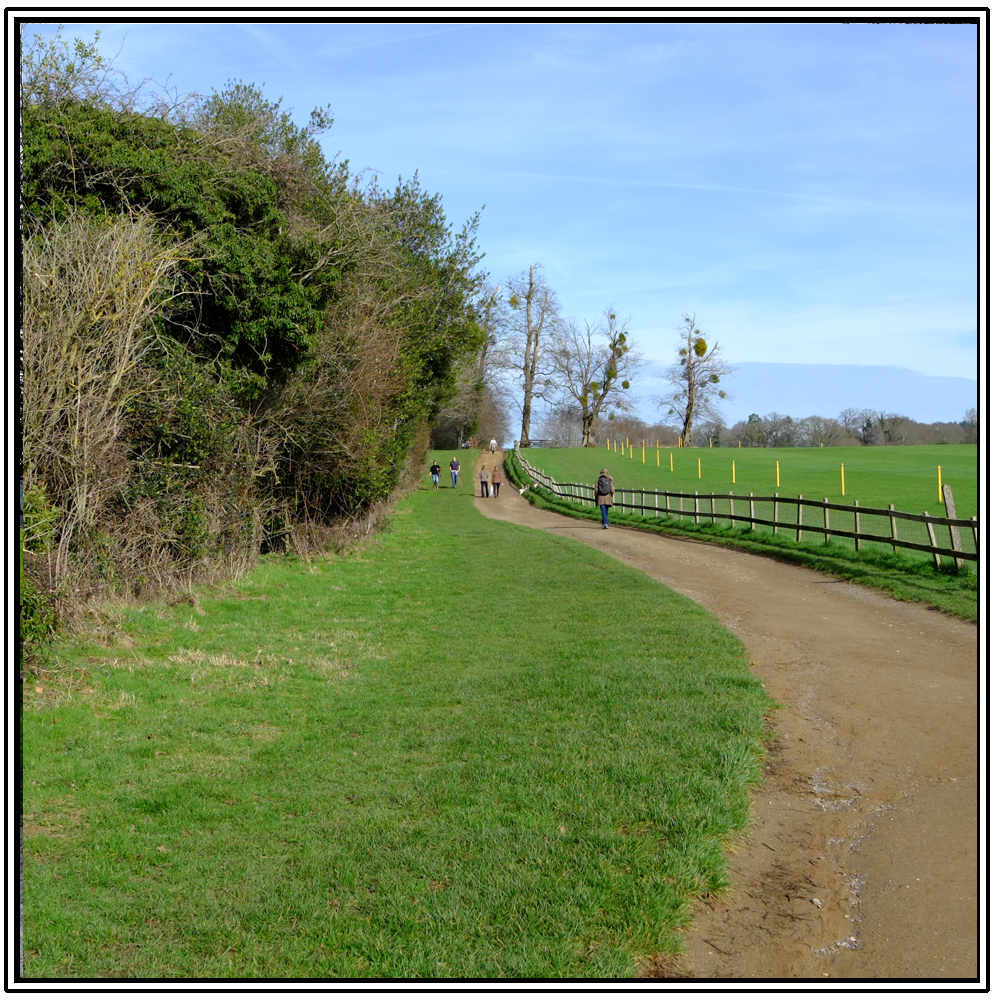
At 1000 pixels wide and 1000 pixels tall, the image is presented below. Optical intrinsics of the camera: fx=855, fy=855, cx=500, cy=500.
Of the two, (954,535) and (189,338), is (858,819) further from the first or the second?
(189,338)

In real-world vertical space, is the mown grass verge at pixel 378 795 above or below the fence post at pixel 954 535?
below

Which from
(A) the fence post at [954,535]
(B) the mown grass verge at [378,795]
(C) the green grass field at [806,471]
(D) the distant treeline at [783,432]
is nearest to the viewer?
(B) the mown grass verge at [378,795]

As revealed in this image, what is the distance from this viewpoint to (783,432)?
95438 mm

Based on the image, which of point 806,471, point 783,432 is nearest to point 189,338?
point 806,471

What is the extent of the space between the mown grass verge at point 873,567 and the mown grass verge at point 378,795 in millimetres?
4196

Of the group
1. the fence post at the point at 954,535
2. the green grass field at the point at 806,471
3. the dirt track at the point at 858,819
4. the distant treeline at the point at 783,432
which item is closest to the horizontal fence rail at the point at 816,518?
the fence post at the point at 954,535

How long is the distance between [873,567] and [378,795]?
42.1 ft

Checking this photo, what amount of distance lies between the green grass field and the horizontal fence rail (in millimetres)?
4154

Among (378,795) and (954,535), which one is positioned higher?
(954,535)

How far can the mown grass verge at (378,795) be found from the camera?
4281 mm

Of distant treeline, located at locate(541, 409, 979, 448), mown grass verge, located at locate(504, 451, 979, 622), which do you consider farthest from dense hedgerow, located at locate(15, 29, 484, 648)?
distant treeline, located at locate(541, 409, 979, 448)

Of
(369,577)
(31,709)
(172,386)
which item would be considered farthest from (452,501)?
(31,709)

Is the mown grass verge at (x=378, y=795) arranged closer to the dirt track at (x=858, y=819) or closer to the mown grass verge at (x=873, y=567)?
the dirt track at (x=858, y=819)

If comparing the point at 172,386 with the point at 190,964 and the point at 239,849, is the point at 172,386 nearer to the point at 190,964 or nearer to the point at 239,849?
the point at 239,849
